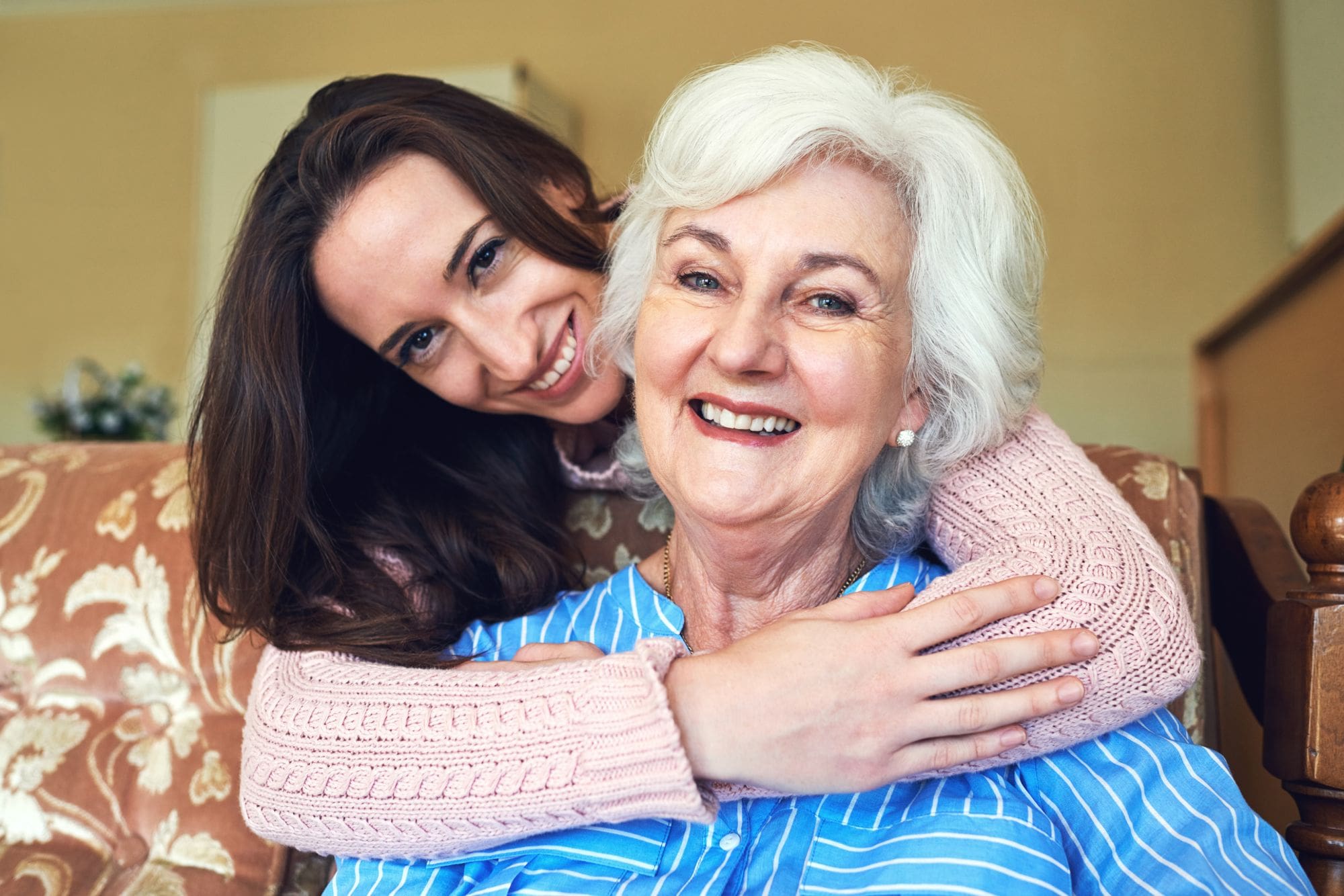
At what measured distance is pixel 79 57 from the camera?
16.7 ft

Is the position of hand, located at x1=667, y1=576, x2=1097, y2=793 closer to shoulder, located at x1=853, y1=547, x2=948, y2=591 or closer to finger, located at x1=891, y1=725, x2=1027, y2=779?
finger, located at x1=891, y1=725, x2=1027, y2=779

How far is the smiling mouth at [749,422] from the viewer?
1.25m

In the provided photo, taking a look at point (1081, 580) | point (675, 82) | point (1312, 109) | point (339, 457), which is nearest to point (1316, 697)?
point (1081, 580)

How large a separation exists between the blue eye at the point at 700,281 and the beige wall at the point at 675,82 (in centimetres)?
245

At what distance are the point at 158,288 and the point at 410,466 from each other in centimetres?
373

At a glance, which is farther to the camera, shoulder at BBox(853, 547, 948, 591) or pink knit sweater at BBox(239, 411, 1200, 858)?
shoulder at BBox(853, 547, 948, 591)

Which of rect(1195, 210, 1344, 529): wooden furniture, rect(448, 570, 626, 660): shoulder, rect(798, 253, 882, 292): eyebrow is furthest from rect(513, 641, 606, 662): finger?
rect(1195, 210, 1344, 529): wooden furniture

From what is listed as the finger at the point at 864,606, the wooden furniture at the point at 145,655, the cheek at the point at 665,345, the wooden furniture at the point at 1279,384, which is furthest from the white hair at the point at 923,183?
the wooden furniture at the point at 1279,384

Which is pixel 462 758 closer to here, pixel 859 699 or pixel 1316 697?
pixel 859 699

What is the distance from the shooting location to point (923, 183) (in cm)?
127

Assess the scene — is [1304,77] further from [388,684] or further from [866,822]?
[388,684]

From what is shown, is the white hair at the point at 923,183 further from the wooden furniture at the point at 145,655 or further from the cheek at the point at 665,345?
the wooden furniture at the point at 145,655

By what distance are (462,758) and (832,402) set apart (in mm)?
548

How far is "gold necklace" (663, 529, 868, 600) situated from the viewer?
1.44m
